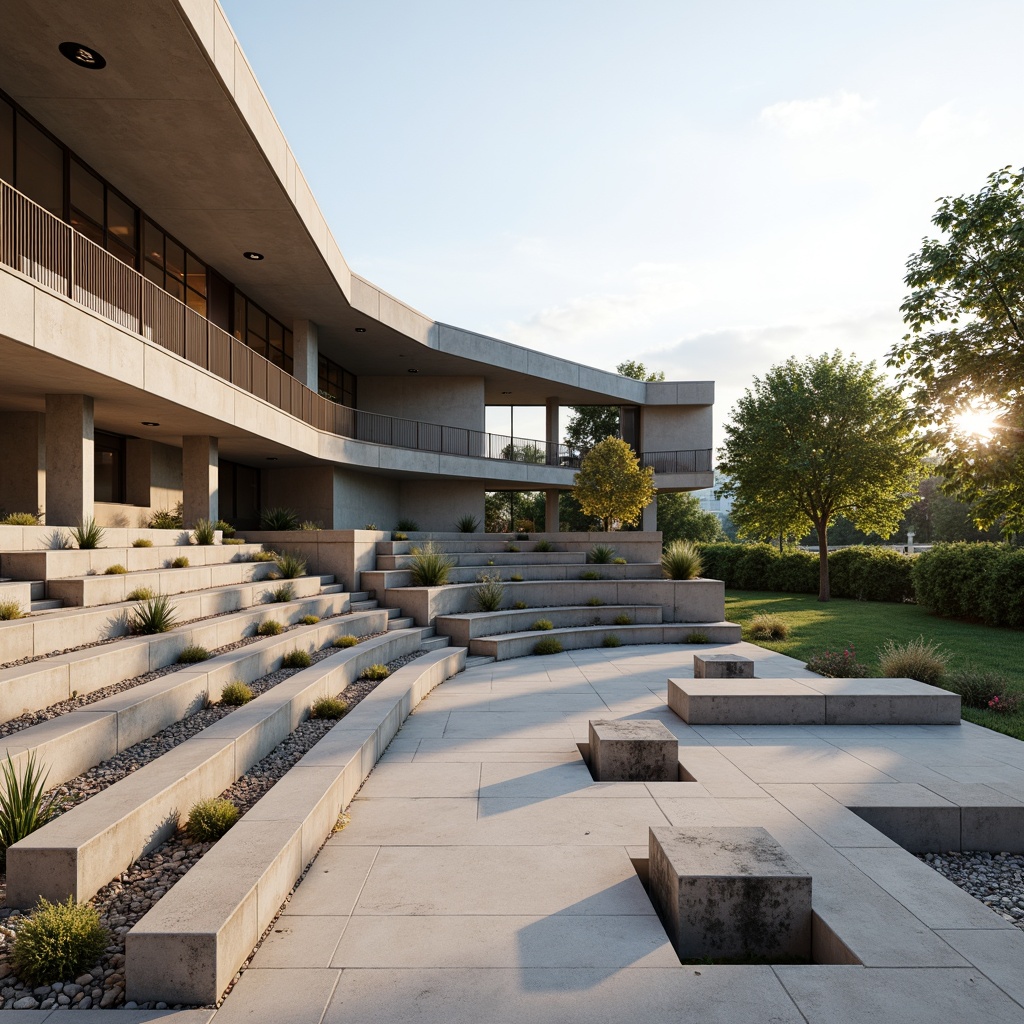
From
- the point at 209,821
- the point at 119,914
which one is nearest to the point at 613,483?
the point at 209,821

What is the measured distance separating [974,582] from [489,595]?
1481 cm

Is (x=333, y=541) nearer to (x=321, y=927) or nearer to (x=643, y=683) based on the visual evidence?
(x=643, y=683)

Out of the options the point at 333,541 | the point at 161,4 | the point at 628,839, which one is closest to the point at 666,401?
the point at 333,541

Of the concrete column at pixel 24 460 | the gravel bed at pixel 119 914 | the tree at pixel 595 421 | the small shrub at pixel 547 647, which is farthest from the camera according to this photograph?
the tree at pixel 595 421

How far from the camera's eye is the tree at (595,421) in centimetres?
4550

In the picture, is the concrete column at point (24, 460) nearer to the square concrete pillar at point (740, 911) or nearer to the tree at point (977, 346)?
the square concrete pillar at point (740, 911)

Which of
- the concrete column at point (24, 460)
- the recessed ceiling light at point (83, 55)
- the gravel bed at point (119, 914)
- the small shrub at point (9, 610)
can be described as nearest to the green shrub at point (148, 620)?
the small shrub at point (9, 610)

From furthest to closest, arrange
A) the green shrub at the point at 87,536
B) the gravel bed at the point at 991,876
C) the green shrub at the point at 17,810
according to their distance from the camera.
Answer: the green shrub at the point at 87,536 < the gravel bed at the point at 991,876 < the green shrub at the point at 17,810

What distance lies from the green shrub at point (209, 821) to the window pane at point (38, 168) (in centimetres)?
1112

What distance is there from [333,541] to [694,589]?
8.82 meters

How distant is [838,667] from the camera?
10.9 m

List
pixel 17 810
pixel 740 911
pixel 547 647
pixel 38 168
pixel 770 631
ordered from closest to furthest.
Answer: pixel 740 911, pixel 17 810, pixel 38 168, pixel 547 647, pixel 770 631

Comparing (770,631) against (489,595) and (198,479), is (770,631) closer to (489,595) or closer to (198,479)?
(489,595)

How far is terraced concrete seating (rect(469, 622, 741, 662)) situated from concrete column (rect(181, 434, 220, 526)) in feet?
23.1
